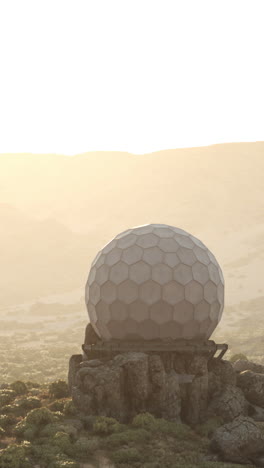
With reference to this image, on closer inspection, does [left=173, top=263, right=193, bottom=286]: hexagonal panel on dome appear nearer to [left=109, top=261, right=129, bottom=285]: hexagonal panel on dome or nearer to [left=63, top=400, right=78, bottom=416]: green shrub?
[left=109, top=261, right=129, bottom=285]: hexagonal panel on dome

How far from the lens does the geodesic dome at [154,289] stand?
29.7m

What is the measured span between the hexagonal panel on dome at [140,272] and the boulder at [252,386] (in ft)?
23.8

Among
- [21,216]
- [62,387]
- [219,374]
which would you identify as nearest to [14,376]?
[62,387]

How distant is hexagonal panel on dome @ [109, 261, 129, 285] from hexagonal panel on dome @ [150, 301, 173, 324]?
6.73ft

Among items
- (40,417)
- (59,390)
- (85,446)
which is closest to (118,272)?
(59,390)

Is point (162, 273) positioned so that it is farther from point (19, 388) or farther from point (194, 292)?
point (19, 388)

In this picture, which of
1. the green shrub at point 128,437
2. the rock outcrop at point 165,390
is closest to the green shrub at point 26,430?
the rock outcrop at point 165,390

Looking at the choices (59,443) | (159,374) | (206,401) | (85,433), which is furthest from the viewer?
(206,401)

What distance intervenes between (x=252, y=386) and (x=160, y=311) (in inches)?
244

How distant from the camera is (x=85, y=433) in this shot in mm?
25109

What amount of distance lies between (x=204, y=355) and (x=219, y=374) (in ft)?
4.16

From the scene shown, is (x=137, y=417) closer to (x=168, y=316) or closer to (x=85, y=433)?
(x=85, y=433)

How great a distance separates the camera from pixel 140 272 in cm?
2995

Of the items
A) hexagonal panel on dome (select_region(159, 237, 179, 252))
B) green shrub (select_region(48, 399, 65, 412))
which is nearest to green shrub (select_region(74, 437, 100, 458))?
green shrub (select_region(48, 399, 65, 412))
